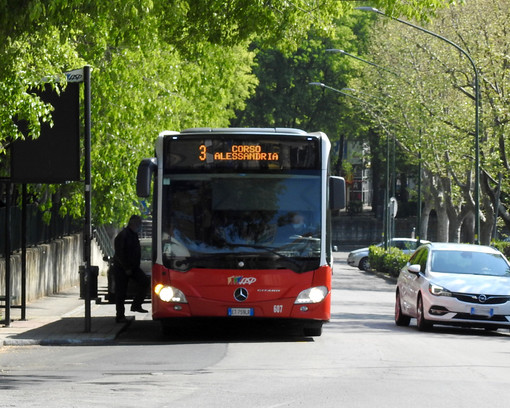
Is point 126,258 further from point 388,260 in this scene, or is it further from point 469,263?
point 388,260

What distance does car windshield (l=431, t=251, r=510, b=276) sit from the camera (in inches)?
859

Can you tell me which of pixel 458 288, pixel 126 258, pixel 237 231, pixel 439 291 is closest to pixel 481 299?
pixel 458 288

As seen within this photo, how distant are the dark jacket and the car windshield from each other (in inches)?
198

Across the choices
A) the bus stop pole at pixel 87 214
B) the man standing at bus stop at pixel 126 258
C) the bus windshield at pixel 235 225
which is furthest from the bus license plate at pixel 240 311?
the man standing at bus stop at pixel 126 258

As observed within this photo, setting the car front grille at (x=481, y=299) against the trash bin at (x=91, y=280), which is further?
the car front grille at (x=481, y=299)

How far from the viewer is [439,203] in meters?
64.4

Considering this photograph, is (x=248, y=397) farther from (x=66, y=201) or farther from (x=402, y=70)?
(x=402, y=70)

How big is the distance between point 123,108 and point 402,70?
2796 cm

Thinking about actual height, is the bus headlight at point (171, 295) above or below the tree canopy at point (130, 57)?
below

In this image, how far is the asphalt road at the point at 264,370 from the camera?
37.0ft

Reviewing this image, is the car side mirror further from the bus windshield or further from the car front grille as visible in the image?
the bus windshield

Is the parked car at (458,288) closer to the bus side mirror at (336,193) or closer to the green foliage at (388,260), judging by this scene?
the bus side mirror at (336,193)

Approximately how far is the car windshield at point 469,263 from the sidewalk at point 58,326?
213 inches

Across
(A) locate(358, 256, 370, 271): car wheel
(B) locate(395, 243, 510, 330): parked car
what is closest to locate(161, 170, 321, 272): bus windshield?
(B) locate(395, 243, 510, 330): parked car
